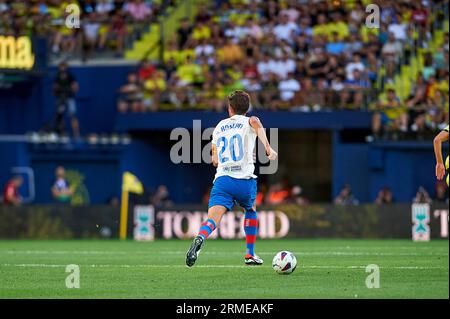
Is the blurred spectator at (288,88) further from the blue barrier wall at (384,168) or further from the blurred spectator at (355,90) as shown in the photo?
the blue barrier wall at (384,168)

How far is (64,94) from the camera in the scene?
30.0 meters

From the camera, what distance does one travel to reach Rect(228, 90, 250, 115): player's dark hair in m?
13.6

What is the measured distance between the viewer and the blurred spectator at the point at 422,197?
2547 centimetres

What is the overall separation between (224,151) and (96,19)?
1870 cm

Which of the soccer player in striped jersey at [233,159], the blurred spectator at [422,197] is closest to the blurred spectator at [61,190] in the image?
the blurred spectator at [422,197]

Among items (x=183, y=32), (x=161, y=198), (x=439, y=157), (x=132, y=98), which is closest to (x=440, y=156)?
(x=439, y=157)

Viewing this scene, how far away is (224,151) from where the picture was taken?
13750 mm

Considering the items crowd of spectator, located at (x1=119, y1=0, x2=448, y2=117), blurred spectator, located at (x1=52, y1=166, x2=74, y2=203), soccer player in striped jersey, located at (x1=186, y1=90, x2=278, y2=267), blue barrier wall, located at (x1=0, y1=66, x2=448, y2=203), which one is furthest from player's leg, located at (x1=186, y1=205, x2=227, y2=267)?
blurred spectator, located at (x1=52, y1=166, x2=74, y2=203)

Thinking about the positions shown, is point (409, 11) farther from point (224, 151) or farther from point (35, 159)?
point (224, 151)

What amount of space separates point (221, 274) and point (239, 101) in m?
2.03

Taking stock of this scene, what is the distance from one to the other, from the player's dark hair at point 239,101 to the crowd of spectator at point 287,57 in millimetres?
12954

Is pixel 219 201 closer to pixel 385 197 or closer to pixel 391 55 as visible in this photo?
pixel 385 197

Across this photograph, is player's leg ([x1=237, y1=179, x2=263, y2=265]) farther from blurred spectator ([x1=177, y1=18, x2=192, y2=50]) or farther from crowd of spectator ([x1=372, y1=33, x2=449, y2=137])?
blurred spectator ([x1=177, y1=18, x2=192, y2=50])
